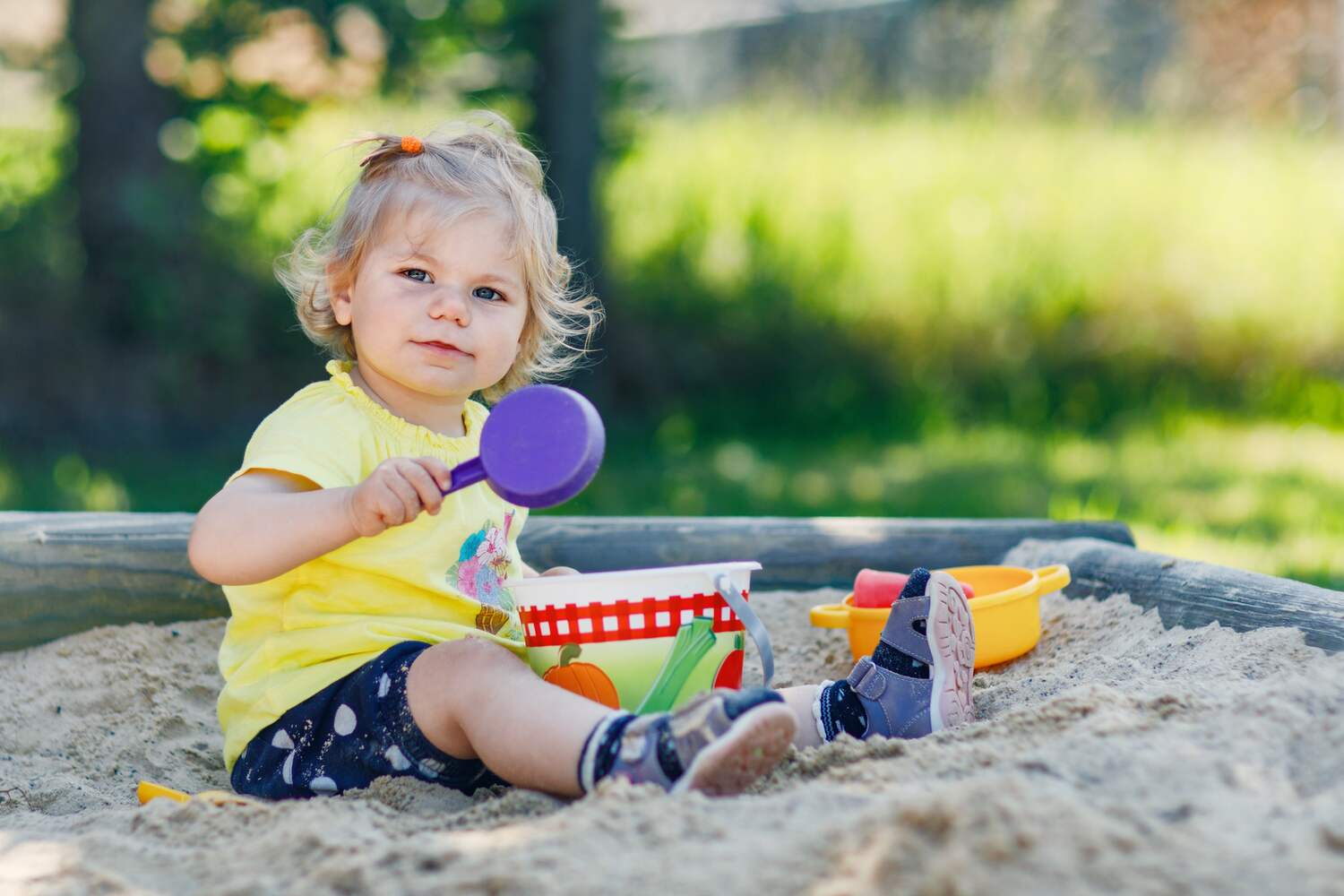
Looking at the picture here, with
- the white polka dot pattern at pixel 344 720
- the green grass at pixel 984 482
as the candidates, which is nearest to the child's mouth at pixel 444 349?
the white polka dot pattern at pixel 344 720

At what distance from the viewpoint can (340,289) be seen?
70.8 inches

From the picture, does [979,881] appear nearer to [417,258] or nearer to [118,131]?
[417,258]

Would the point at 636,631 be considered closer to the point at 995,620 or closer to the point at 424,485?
the point at 424,485

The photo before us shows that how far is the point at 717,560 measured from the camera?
2428 millimetres

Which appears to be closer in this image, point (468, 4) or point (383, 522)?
point (383, 522)

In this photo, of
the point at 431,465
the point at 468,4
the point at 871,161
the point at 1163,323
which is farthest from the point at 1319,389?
the point at 431,465

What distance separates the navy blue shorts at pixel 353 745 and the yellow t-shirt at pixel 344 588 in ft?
0.08

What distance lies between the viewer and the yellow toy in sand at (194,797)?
4.69ft

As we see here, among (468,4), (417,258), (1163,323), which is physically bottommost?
(1163,323)

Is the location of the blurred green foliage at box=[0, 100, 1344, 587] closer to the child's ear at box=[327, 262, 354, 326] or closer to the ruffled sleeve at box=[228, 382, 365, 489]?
the child's ear at box=[327, 262, 354, 326]

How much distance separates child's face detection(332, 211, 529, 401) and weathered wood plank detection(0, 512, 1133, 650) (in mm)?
719

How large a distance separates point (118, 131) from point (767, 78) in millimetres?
3642

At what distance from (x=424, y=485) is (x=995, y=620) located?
2.91 ft

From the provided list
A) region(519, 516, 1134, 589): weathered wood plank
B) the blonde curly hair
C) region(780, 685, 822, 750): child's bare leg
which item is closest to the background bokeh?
region(519, 516, 1134, 589): weathered wood plank
